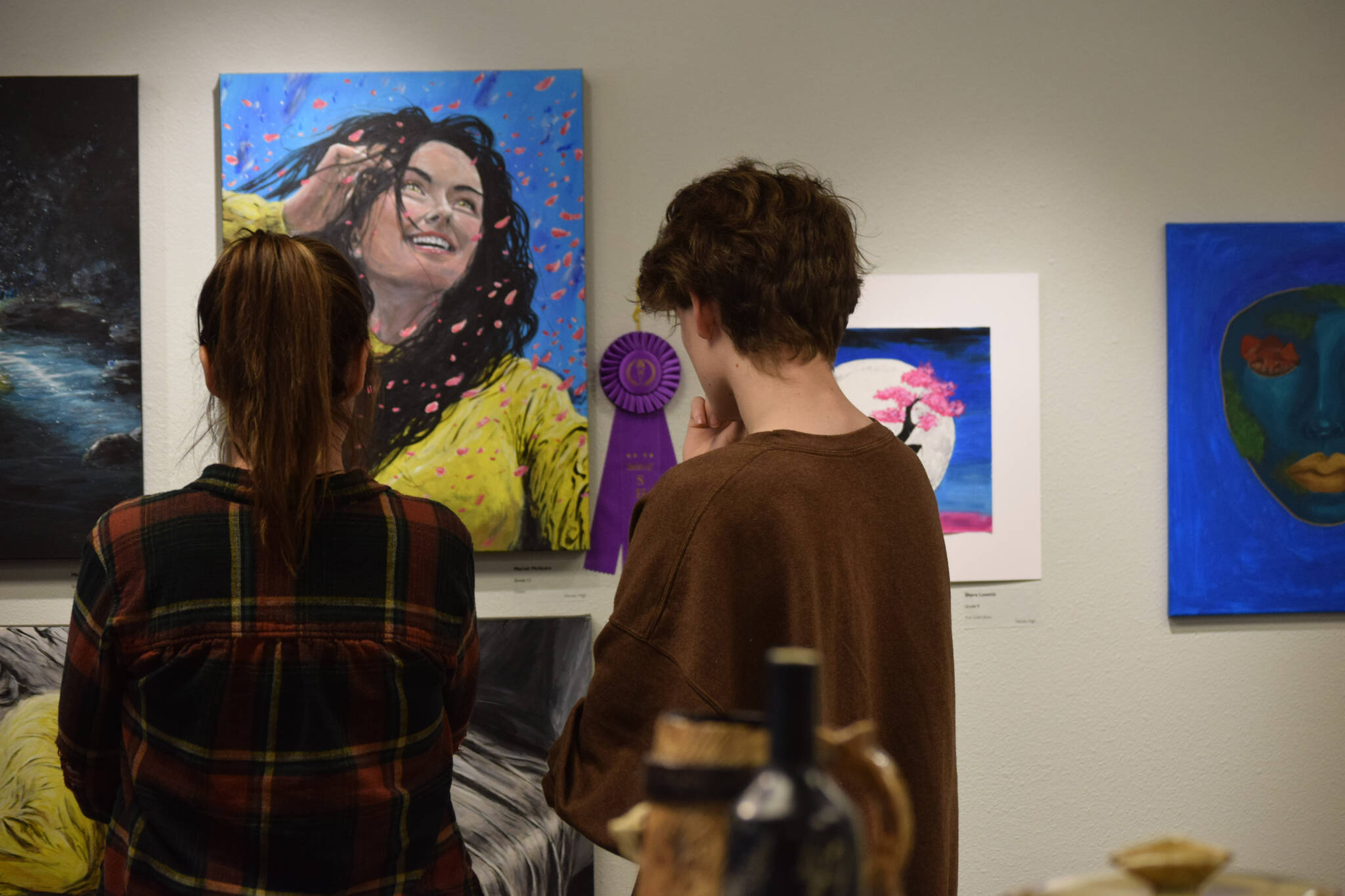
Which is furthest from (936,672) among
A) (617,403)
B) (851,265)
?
(617,403)

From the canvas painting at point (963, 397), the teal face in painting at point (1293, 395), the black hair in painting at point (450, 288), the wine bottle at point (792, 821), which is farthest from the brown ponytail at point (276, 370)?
the teal face in painting at point (1293, 395)

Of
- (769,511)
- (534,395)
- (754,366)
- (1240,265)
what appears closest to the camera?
(769,511)

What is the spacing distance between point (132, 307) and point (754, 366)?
1.55m

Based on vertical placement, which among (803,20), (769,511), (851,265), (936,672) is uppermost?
(803,20)

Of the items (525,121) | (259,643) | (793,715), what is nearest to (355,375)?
(259,643)

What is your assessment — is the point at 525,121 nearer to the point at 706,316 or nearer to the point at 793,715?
the point at 706,316

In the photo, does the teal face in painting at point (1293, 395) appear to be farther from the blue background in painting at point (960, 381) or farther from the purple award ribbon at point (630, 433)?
the purple award ribbon at point (630, 433)

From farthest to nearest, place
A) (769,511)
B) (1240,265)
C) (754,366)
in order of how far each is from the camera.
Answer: (1240,265) < (754,366) < (769,511)

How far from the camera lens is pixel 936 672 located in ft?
3.35

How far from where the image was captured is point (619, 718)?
95 centimetres

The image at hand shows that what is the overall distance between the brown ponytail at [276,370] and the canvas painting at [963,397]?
129cm

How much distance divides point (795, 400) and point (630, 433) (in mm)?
1080

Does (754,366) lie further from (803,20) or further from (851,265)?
(803,20)

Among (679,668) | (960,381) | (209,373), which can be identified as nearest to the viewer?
(679,668)
